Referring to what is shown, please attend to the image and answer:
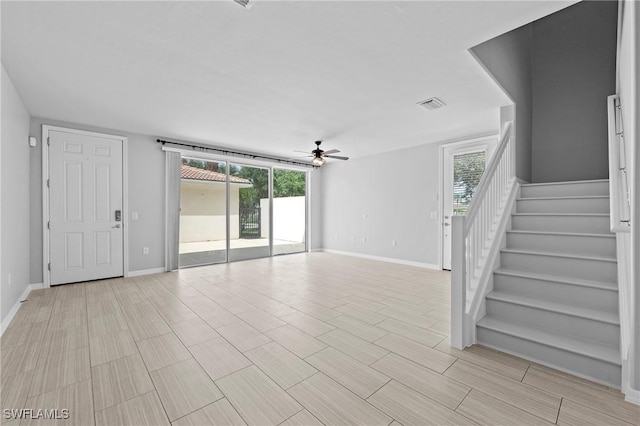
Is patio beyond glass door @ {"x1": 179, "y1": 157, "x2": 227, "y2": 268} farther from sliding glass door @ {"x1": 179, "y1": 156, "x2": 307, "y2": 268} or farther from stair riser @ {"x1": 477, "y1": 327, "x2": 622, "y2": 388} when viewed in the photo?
stair riser @ {"x1": 477, "y1": 327, "x2": 622, "y2": 388}

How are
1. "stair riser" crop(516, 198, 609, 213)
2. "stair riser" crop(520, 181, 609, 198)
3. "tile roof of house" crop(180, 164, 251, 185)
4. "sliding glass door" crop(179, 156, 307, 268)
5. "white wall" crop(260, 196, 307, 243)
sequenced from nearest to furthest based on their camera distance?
"stair riser" crop(516, 198, 609, 213) < "stair riser" crop(520, 181, 609, 198) < "tile roof of house" crop(180, 164, 251, 185) < "sliding glass door" crop(179, 156, 307, 268) < "white wall" crop(260, 196, 307, 243)

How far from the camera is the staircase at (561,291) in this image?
6.42 feet

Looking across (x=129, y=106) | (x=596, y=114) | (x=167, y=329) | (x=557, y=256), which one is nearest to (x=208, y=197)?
(x=129, y=106)

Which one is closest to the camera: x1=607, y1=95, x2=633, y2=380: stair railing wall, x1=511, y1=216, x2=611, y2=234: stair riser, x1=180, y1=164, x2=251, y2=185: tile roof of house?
x1=607, y1=95, x2=633, y2=380: stair railing wall

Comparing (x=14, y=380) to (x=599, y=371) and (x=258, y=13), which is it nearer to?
(x=258, y=13)

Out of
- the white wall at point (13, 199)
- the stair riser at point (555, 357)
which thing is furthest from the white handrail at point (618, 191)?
the white wall at point (13, 199)

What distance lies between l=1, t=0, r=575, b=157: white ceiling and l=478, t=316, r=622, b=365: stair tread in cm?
242

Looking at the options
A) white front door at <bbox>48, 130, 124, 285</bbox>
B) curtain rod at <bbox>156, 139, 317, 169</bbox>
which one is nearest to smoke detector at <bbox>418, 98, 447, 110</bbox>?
curtain rod at <bbox>156, 139, 317, 169</bbox>

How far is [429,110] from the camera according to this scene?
3871 mm

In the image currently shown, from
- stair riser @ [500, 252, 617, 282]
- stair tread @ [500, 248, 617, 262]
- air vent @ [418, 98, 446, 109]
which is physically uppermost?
air vent @ [418, 98, 446, 109]

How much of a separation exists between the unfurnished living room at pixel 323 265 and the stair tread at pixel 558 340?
22 mm

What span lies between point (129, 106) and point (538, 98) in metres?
6.13

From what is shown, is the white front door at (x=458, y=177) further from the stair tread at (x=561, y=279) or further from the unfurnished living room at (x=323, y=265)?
the stair tread at (x=561, y=279)

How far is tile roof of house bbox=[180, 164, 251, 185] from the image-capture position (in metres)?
5.79
